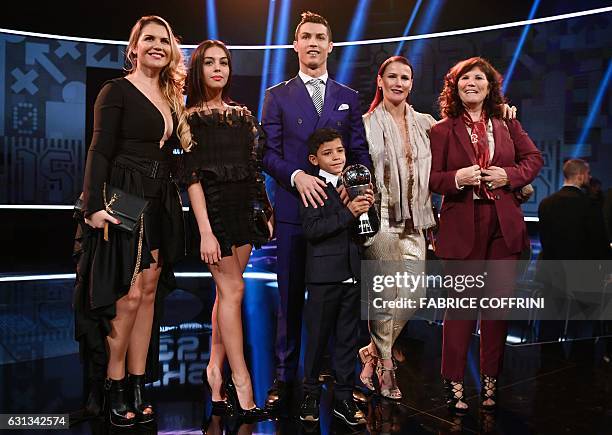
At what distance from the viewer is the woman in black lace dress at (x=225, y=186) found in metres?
2.38

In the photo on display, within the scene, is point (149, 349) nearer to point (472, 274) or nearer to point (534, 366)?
point (472, 274)

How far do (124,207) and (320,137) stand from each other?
88 centimetres

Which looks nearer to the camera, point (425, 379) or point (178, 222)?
point (178, 222)

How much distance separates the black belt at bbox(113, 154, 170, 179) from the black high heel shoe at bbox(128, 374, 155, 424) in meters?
0.90

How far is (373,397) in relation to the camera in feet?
9.21

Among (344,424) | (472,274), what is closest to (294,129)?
(472,274)

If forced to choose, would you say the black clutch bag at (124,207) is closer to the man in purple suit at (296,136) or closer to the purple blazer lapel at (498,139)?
the man in purple suit at (296,136)

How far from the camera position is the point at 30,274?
23.2 feet

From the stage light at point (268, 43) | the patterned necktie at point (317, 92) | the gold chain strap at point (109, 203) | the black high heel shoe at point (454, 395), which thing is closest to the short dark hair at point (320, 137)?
the patterned necktie at point (317, 92)

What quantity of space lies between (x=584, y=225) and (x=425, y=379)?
1.94m

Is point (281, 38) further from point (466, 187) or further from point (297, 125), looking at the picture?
point (466, 187)

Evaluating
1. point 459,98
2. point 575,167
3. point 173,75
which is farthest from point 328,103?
point 575,167

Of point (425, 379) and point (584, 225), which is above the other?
point (584, 225)

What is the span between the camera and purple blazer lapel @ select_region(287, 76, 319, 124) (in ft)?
8.89
